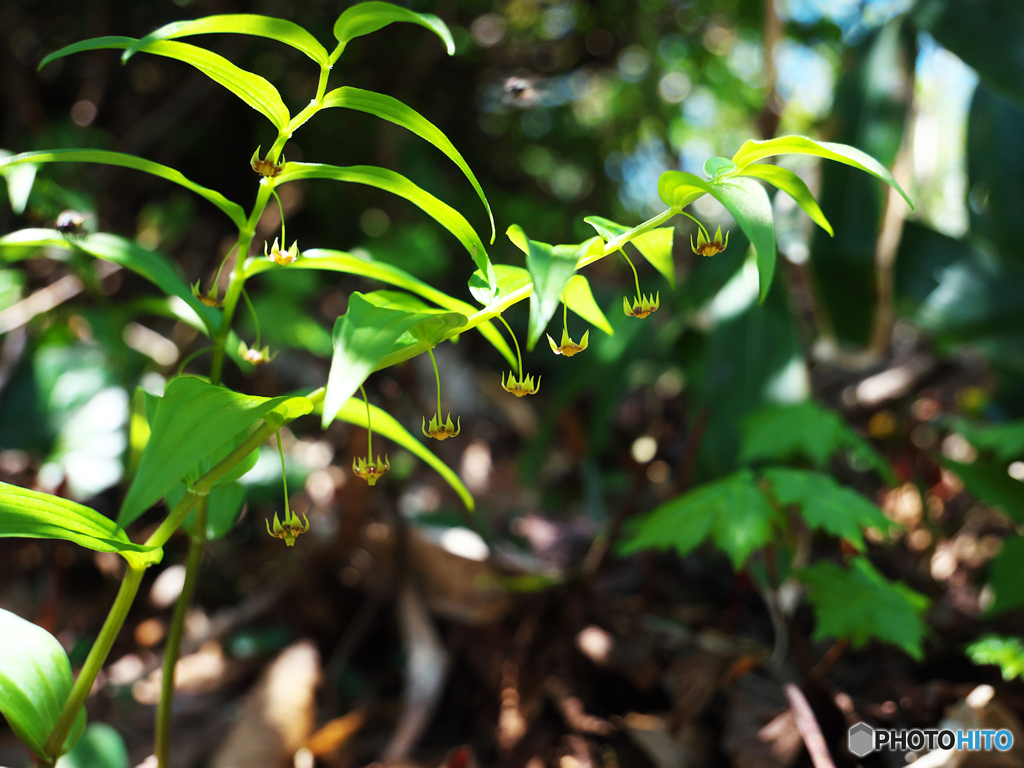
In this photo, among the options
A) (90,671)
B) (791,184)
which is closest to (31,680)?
(90,671)

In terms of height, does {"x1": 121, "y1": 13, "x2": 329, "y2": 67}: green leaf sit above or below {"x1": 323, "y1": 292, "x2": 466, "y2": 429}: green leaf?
above

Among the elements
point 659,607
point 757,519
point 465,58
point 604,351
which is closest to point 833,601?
point 757,519

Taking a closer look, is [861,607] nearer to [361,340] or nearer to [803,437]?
[803,437]

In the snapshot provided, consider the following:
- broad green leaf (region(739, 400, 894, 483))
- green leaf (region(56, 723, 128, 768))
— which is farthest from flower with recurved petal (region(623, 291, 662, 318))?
green leaf (region(56, 723, 128, 768))

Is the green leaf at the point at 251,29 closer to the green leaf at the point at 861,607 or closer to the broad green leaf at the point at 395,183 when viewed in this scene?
the broad green leaf at the point at 395,183

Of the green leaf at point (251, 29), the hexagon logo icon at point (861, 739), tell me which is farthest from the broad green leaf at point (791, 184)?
the hexagon logo icon at point (861, 739)

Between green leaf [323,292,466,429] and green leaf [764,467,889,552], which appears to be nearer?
green leaf [323,292,466,429]

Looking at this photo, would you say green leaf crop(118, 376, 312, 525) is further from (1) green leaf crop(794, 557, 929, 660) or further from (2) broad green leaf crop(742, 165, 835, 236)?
(1) green leaf crop(794, 557, 929, 660)

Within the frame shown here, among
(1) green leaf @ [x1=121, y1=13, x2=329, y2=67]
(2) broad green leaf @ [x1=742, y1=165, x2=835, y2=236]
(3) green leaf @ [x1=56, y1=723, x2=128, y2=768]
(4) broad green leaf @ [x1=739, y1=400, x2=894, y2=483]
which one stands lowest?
(3) green leaf @ [x1=56, y1=723, x2=128, y2=768]
